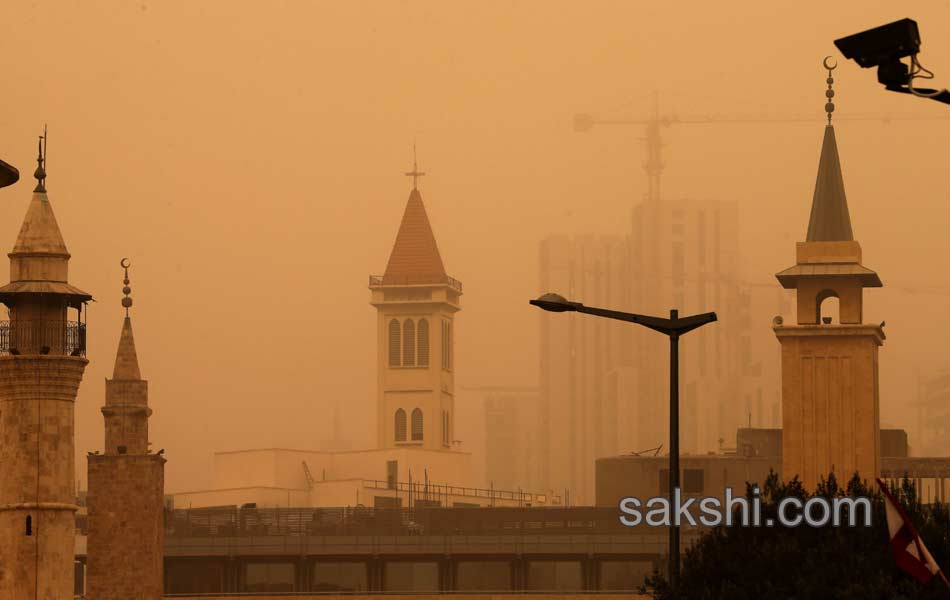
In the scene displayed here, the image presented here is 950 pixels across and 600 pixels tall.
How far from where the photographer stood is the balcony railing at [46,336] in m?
81.0

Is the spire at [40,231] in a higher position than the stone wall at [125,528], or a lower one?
higher

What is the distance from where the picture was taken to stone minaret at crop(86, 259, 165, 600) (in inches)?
4382

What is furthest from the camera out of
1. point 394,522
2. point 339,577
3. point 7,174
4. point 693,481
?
point 394,522

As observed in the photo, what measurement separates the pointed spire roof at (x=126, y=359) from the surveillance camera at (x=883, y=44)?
9621 centimetres

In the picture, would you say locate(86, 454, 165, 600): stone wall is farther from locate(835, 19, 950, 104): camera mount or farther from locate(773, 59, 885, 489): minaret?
locate(835, 19, 950, 104): camera mount

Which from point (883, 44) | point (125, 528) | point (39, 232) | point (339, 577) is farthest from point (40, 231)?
point (883, 44)

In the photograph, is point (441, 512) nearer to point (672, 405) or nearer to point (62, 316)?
point (62, 316)

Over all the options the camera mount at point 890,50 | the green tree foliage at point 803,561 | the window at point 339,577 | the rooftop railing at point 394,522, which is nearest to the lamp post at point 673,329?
the green tree foliage at point 803,561

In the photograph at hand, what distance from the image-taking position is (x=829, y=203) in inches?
4424

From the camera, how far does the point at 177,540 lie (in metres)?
130

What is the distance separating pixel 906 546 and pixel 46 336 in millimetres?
47763

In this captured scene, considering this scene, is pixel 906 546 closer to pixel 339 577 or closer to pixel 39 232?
pixel 39 232

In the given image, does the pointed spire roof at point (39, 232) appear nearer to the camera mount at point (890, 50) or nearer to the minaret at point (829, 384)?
the minaret at point (829, 384)

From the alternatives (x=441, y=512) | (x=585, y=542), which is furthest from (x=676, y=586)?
(x=441, y=512)
